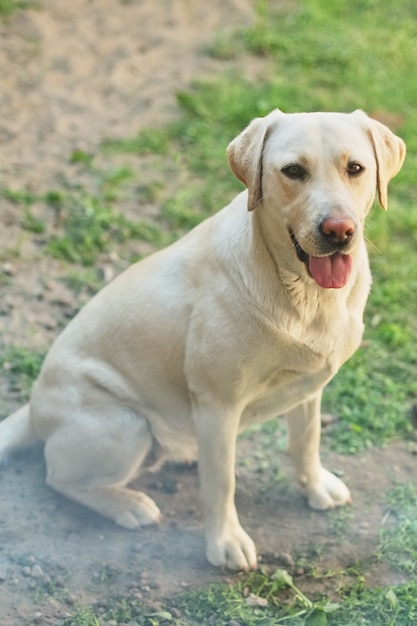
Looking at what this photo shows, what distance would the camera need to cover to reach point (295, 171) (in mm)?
3275

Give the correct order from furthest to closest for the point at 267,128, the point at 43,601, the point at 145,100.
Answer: the point at 145,100
the point at 43,601
the point at 267,128

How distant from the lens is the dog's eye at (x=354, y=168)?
3.27 meters

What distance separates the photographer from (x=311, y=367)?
360 centimetres

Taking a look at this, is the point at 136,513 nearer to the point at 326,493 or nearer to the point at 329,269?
the point at 326,493

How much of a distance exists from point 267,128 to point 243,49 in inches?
176

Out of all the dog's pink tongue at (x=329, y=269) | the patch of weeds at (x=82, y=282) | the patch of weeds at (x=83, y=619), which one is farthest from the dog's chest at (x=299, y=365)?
the patch of weeds at (x=82, y=282)

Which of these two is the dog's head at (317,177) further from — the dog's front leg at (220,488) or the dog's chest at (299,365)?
the dog's front leg at (220,488)

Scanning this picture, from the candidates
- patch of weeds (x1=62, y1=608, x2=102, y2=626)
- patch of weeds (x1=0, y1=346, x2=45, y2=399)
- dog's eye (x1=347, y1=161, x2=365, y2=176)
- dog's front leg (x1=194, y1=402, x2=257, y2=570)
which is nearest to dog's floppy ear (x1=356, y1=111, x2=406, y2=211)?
dog's eye (x1=347, y1=161, x2=365, y2=176)

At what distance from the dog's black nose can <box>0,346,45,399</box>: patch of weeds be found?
210 centimetres

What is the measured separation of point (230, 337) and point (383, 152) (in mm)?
816

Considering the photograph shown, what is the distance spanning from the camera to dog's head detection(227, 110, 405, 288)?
3.20m

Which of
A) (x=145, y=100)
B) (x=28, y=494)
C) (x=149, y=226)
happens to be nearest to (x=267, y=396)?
(x=28, y=494)

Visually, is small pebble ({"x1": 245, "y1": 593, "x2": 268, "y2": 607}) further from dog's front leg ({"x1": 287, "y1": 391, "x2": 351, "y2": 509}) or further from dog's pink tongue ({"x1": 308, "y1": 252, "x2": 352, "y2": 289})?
dog's pink tongue ({"x1": 308, "y1": 252, "x2": 352, "y2": 289})

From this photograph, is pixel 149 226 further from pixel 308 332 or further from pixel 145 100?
pixel 308 332
